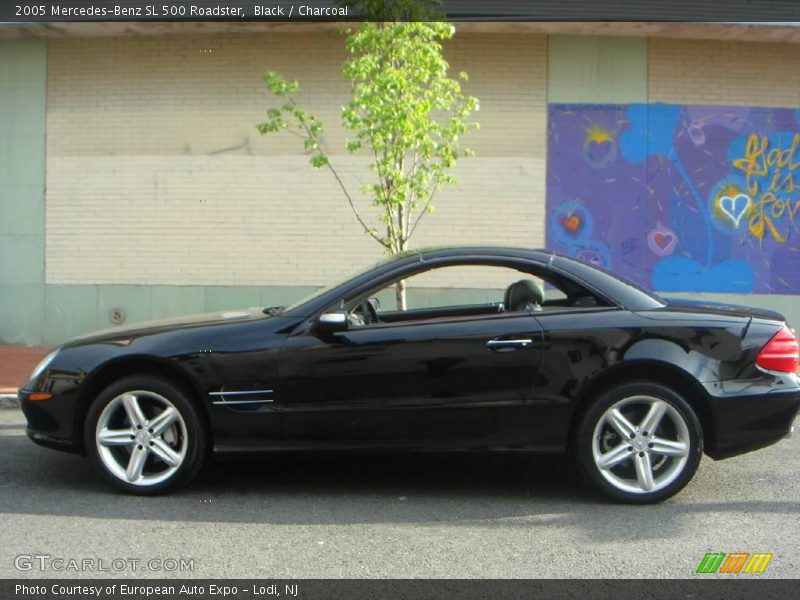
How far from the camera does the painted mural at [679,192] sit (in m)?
12.6

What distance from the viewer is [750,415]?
5.64 metres

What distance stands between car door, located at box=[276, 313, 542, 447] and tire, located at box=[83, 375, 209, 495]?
59 centimetres

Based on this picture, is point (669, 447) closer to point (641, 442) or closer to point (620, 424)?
point (641, 442)

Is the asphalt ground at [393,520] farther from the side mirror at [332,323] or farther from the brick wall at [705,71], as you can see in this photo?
the brick wall at [705,71]

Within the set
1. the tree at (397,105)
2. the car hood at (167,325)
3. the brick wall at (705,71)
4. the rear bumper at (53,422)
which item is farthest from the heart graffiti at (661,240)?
the rear bumper at (53,422)

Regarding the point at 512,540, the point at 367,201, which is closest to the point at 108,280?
the point at 367,201

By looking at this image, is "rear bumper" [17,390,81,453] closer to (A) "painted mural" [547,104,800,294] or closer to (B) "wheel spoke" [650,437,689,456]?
(B) "wheel spoke" [650,437,689,456]

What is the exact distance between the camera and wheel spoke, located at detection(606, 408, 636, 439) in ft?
18.4

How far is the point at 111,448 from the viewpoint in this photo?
5.84m

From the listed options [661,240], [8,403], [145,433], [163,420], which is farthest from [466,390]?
[661,240]

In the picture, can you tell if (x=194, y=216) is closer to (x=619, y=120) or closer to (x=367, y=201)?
(x=367, y=201)

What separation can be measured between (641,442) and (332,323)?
75.9 inches
